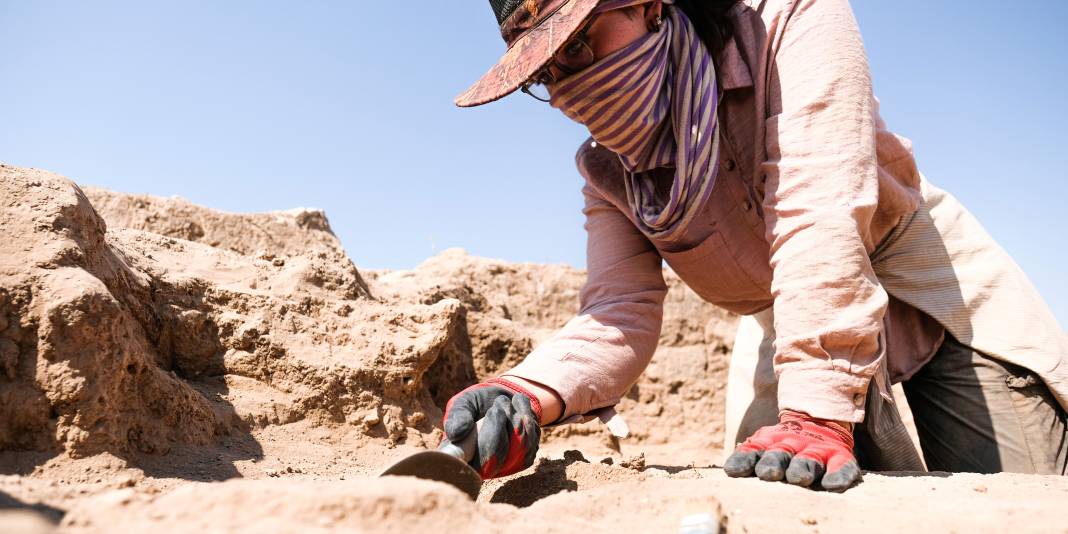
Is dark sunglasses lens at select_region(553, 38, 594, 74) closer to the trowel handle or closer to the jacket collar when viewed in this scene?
the jacket collar

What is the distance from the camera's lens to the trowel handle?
1744mm

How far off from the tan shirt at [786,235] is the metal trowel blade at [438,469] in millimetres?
606

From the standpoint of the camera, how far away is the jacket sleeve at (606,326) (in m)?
2.20

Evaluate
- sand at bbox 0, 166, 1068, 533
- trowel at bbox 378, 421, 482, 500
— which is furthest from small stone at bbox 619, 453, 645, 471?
trowel at bbox 378, 421, 482, 500

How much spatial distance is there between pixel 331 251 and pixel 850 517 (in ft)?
8.52

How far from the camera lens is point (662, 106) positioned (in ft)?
7.20

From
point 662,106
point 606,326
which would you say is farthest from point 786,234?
point 606,326

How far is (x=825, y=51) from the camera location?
2119 millimetres

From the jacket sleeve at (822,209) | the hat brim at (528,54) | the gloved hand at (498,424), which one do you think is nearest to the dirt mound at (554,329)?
the gloved hand at (498,424)

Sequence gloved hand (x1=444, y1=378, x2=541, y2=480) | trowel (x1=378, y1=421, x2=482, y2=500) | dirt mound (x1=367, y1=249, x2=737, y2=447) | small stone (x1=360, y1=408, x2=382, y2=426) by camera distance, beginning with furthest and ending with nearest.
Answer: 1. dirt mound (x1=367, y1=249, x2=737, y2=447)
2. small stone (x1=360, y1=408, x2=382, y2=426)
3. gloved hand (x1=444, y1=378, x2=541, y2=480)
4. trowel (x1=378, y1=421, x2=482, y2=500)

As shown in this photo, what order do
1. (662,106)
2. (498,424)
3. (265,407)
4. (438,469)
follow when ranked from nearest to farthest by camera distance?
1. (438,469)
2. (498,424)
3. (662,106)
4. (265,407)

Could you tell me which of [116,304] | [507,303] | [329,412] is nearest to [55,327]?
[116,304]

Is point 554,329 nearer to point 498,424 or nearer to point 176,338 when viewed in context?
point 176,338

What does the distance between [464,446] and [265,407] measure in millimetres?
891
